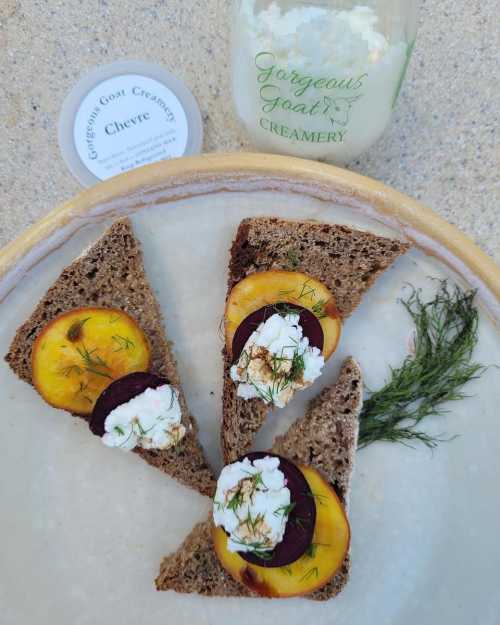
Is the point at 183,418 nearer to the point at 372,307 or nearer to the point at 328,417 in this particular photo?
the point at 328,417

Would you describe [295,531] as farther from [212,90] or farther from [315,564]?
[212,90]

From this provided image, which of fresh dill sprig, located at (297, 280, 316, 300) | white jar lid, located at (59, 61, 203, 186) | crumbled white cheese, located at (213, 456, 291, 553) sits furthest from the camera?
white jar lid, located at (59, 61, 203, 186)

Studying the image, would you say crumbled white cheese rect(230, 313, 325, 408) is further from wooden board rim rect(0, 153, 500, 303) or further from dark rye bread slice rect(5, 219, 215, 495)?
wooden board rim rect(0, 153, 500, 303)

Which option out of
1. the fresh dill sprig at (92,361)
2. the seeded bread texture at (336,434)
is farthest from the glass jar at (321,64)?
the fresh dill sprig at (92,361)

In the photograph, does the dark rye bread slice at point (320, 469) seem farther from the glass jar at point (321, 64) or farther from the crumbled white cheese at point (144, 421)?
the glass jar at point (321, 64)

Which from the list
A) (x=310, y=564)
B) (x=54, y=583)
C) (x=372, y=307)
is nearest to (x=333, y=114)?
(x=372, y=307)

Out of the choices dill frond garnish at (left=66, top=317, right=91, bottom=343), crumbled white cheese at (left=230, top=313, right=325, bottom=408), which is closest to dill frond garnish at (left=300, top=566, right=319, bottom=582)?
crumbled white cheese at (left=230, top=313, right=325, bottom=408)

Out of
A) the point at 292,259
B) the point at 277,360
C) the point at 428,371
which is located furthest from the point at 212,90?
the point at 428,371
